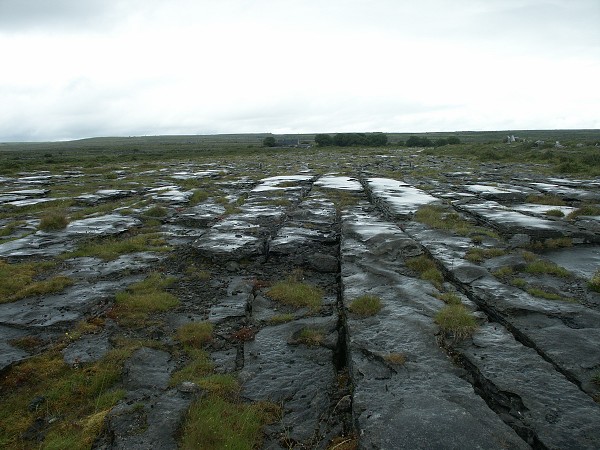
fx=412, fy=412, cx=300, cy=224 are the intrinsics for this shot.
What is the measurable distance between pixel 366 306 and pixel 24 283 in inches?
235

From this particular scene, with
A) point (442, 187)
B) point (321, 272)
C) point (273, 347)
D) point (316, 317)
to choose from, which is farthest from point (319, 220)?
point (442, 187)

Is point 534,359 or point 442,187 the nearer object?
point 534,359

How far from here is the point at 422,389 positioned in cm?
397

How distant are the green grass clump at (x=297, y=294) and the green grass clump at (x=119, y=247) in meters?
3.52

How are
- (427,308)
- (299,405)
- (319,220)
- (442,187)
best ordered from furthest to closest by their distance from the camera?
(442,187), (319,220), (427,308), (299,405)

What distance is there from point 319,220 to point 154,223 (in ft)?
15.8

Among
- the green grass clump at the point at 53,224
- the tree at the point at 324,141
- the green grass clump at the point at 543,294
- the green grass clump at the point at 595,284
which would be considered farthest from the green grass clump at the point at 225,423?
the tree at the point at 324,141

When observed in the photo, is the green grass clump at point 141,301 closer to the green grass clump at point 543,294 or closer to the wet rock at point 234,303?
the wet rock at point 234,303

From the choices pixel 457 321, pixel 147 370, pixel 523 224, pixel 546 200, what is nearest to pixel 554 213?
pixel 523 224

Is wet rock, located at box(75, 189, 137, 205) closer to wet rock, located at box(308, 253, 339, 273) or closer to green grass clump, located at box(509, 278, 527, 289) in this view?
wet rock, located at box(308, 253, 339, 273)

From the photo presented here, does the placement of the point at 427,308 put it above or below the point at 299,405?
above

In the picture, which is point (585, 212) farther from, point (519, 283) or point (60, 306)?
point (60, 306)

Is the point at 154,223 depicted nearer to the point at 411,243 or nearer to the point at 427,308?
the point at 411,243

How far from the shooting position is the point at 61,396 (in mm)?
4371
